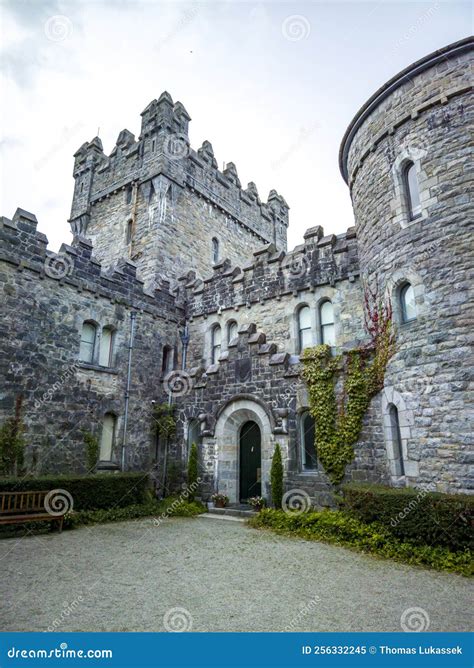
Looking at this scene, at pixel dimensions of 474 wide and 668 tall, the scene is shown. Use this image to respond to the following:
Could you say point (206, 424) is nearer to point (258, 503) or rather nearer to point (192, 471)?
point (192, 471)

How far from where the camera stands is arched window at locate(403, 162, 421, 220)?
10.8 meters

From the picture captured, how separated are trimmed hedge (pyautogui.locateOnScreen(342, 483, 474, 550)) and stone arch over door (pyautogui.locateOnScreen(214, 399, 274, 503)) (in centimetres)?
463

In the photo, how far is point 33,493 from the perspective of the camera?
408 inches

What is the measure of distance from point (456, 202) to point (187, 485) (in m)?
11.5

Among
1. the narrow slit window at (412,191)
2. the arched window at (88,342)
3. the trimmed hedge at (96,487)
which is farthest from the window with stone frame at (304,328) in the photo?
the arched window at (88,342)

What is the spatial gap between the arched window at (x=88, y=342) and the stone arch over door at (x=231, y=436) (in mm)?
5002

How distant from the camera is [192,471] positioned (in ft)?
46.9

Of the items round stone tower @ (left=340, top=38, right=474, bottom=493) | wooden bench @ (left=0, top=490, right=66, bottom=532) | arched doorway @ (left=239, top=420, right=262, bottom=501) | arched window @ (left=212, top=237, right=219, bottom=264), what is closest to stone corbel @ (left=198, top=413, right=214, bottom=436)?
arched doorway @ (left=239, top=420, right=262, bottom=501)

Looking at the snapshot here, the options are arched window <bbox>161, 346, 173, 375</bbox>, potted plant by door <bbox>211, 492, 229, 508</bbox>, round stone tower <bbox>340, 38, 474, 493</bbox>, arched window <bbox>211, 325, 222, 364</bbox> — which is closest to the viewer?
round stone tower <bbox>340, 38, 474, 493</bbox>

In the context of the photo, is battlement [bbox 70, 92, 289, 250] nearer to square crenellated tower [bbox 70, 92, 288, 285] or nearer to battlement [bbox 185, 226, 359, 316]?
square crenellated tower [bbox 70, 92, 288, 285]

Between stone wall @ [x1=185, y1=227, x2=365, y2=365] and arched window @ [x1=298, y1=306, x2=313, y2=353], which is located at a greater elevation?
stone wall @ [x1=185, y1=227, x2=365, y2=365]

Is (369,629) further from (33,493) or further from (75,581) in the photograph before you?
(33,493)

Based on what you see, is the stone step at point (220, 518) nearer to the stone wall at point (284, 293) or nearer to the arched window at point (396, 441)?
the arched window at point (396, 441)

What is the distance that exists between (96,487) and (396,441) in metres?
8.17
